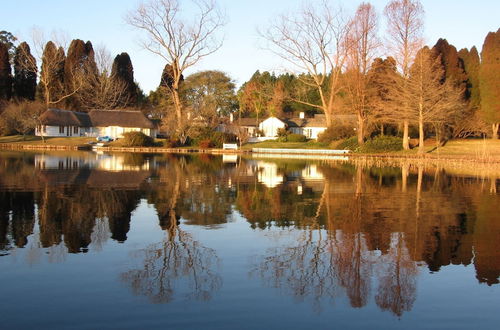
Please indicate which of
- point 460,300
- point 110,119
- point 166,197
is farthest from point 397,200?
point 110,119

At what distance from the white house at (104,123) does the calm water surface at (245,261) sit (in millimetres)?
54382

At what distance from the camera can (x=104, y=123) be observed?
2862 inches

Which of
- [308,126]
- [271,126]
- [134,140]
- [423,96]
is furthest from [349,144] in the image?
[308,126]

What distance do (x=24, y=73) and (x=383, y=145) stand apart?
5539cm

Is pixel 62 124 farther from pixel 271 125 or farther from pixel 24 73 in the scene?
pixel 271 125

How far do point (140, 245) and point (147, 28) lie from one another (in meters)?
54.7

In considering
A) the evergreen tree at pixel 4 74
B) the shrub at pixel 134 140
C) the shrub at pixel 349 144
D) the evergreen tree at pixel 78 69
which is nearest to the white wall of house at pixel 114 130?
the evergreen tree at pixel 78 69

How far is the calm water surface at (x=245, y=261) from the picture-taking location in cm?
725

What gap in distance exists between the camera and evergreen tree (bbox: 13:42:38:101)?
7419cm

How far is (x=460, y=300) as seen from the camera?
26.3 feet

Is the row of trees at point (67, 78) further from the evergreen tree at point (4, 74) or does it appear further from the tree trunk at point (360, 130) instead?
the tree trunk at point (360, 130)

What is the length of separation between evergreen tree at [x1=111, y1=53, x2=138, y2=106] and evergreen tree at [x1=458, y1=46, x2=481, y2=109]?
50469 mm

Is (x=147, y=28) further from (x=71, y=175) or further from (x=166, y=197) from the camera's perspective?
(x=166, y=197)

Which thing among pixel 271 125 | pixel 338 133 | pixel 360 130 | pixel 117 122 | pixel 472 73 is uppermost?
pixel 472 73
